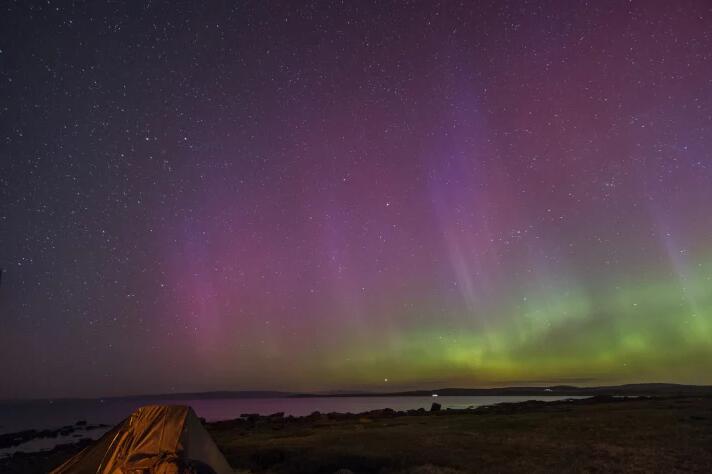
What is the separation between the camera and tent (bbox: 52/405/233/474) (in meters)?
11.9

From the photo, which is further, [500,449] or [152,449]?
[500,449]

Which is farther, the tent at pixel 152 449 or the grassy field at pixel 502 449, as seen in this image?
the grassy field at pixel 502 449

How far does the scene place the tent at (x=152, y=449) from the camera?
1193cm

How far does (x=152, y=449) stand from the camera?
1220 centimetres

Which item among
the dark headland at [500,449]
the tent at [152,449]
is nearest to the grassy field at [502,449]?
the dark headland at [500,449]

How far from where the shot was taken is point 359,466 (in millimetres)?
24516

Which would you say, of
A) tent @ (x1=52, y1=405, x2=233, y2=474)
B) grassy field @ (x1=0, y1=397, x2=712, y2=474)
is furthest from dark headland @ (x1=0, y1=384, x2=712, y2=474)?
tent @ (x1=52, y1=405, x2=233, y2=474)

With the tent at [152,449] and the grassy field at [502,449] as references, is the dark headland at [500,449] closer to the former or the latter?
the grassy field at [502,449]

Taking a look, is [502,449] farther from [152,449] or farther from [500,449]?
[152,449]

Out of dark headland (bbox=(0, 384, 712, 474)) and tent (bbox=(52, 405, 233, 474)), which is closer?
tent (bbox=(52, 405, 233, 474))

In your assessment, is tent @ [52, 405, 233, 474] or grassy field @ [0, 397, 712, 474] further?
grassy field @ [0, 397, 712, 474]

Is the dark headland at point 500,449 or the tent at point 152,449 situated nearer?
the tent at point 152,449

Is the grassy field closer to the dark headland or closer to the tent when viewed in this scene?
the dark headland

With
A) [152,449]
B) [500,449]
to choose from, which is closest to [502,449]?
[500,449]
